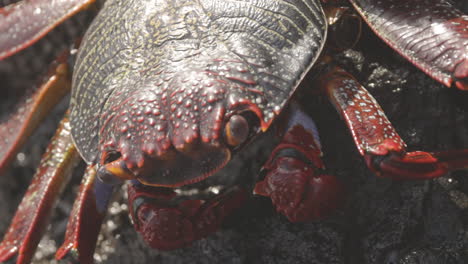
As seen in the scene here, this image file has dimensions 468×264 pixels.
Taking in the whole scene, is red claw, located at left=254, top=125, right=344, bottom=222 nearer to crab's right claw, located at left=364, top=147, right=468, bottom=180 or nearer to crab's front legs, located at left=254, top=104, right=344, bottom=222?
crab's front legs, located at left=254, top=104, right=344, bottom=222

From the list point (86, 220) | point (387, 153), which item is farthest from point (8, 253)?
point (387, 153)

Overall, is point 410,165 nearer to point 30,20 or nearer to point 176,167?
point 176,167

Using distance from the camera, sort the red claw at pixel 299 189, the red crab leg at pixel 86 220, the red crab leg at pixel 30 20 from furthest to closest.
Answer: the red crab leg at pixel 30 20 < the red crab leg at pixel 86 220 < the red claw at pixel 299 189

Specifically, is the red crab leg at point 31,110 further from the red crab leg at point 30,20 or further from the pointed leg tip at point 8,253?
the pointed leg tip at point 8,253

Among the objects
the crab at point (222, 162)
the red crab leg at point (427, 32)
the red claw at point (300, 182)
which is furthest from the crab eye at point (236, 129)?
the red crab leg at point (427, 32)

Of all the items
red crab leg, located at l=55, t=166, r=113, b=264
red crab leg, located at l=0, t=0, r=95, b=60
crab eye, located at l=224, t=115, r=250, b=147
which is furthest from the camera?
red crab leg, located at l=0, t=0, r=95, b=60

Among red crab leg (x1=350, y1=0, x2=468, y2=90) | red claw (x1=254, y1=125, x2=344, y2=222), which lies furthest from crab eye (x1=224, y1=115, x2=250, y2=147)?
red crab leg (x1=350, y1=0, x2=468, y2=90)
